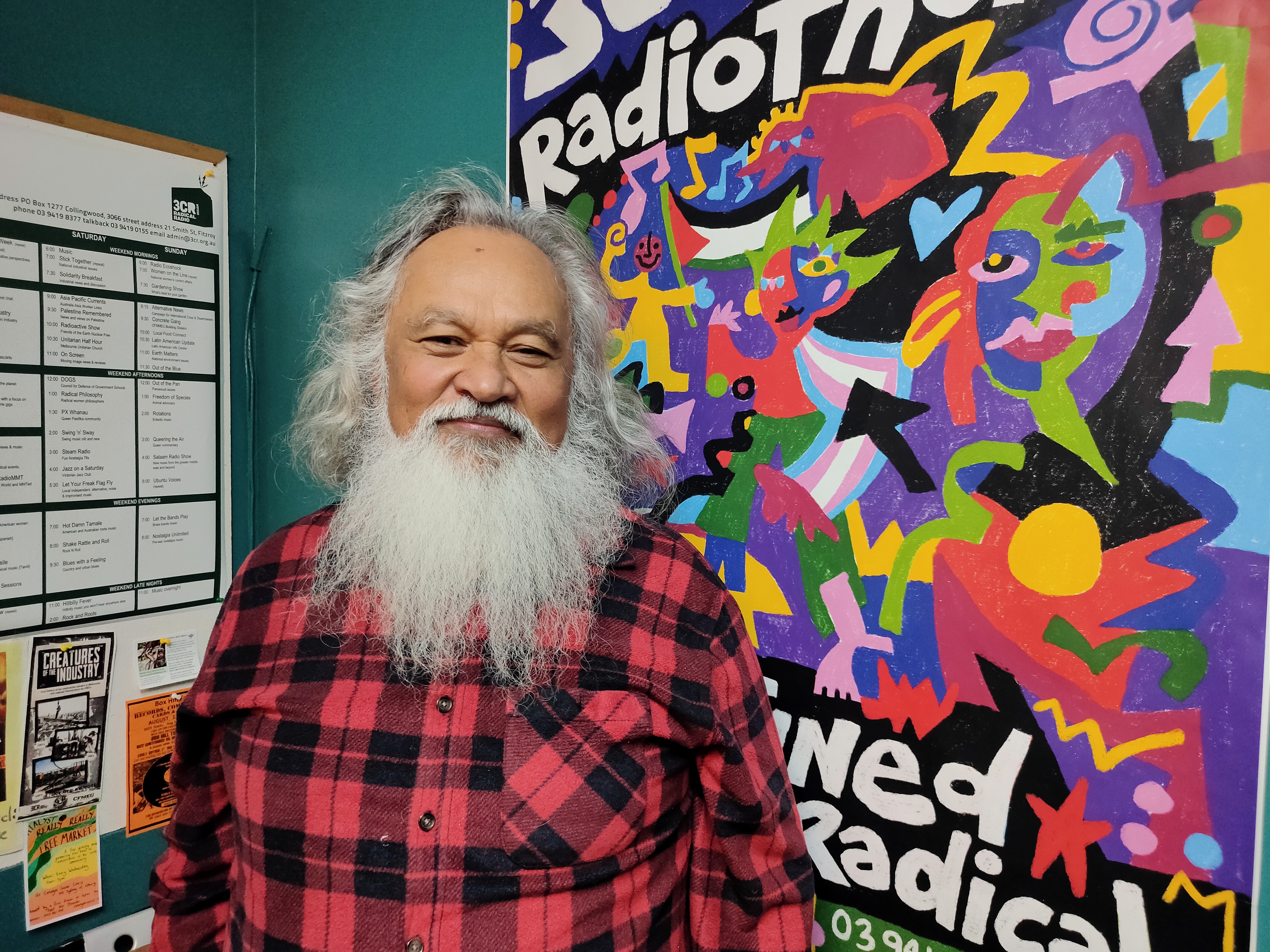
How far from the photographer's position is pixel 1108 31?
706mm

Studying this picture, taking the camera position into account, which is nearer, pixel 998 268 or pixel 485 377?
pixel 998 268

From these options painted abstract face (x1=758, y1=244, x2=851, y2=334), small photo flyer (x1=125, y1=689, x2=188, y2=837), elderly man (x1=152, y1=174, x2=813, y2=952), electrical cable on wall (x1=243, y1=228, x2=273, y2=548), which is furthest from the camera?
electrical cable on wall (x1=243, y1=228, x2=273, y2=548)

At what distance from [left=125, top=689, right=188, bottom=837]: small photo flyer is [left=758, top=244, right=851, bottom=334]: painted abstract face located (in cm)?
139

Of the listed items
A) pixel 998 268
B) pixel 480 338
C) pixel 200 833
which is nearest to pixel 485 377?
pixel 480 338

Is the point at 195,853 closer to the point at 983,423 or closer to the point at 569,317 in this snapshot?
the point at 569,317

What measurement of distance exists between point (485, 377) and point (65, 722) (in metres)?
1.13

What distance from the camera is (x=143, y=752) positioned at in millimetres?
1406

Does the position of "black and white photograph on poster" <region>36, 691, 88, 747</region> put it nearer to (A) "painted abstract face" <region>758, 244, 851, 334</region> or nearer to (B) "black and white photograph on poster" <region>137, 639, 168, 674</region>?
(B) "black and white photograph on poster" <region>137, 639, 168, 674</region>

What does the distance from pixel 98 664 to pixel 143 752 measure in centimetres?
21

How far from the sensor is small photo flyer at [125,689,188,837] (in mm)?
1392

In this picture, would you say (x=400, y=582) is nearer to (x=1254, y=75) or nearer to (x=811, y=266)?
(x=811, y=266)

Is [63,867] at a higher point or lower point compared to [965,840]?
lower

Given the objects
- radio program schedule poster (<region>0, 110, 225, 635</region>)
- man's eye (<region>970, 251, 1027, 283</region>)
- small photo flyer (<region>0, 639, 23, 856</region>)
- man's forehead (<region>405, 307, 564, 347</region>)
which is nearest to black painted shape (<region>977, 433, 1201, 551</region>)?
man's eye (<region>970, 251, 1027, 283</region>)

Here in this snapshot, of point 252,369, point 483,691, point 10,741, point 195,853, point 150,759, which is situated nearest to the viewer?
point 483,691
